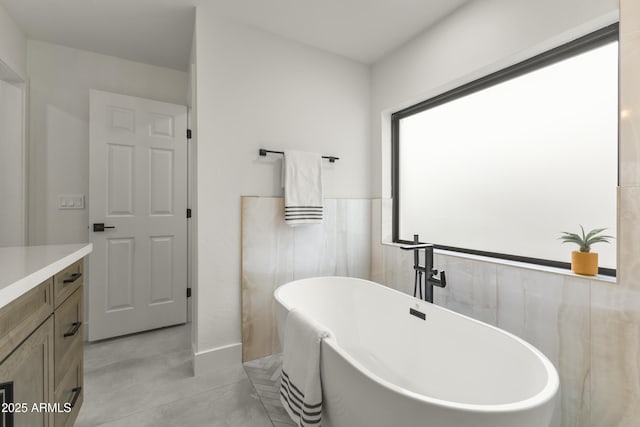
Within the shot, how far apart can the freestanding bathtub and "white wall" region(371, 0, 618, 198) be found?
110cm

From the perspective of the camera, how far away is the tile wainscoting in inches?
81.1

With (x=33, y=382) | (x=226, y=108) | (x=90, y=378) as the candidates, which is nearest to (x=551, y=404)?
(x=33, y=382)

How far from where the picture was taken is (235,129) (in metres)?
2.02

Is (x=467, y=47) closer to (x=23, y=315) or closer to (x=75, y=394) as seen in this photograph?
(x=23, y=315)

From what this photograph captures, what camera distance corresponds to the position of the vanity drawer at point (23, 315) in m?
0.77

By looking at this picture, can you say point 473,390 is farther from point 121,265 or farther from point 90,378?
point 121,265

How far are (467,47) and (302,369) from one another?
208cm

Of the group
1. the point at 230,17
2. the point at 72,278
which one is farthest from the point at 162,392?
the point at 230,17

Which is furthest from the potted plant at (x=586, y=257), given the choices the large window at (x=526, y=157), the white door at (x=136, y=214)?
the white door at (x=136, y=214)

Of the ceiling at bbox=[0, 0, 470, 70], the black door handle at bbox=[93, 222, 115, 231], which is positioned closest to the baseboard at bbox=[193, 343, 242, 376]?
the black door handle at bbox=[93, 222, 115, 231]

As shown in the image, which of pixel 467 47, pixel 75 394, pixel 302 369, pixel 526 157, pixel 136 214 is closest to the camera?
pixel 302 369

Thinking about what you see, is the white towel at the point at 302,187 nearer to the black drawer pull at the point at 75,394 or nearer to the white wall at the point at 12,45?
the black drawer pull at the point at 75,394

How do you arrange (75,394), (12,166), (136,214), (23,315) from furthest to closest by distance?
(136,214) < (12,166) < (75,394) < (23,315)

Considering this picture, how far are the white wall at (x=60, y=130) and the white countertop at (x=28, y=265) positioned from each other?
1.23m
